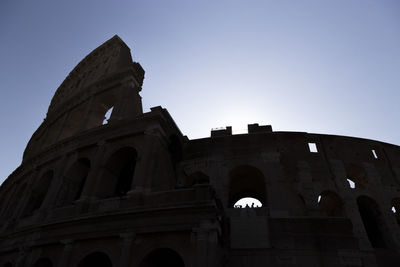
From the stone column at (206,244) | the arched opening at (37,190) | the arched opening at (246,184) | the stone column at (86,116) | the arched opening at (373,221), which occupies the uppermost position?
the stone column at (86,116)

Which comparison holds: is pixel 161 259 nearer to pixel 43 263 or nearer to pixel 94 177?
pixel 94 177

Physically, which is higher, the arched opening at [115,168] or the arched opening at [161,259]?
the arched opening at [115,168]

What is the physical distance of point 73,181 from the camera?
14.9m

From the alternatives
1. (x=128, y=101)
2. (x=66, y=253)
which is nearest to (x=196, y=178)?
(x=128, y=101)

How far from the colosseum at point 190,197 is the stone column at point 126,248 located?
36 mm

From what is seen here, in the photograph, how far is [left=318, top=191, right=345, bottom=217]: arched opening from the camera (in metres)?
14.3

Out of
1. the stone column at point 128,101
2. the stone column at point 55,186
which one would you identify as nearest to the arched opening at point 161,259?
the stone column at point 55,186

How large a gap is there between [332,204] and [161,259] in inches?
401

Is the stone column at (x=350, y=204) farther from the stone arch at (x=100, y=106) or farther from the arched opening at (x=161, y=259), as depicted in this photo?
the stone arch at (x=100, y=106)

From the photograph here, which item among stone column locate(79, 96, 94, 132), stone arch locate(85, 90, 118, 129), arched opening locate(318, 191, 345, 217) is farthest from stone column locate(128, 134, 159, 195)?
arched opening locate(318, 191, 345, 217)

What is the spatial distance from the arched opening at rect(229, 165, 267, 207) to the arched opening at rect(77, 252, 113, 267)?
7161mm

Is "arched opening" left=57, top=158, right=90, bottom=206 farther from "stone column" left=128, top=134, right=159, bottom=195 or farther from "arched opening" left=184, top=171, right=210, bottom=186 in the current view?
"arched opening" left=184, top=171, right=210, bottom=186

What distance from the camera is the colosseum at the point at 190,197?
33.9ft

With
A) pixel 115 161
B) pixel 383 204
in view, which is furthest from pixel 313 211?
pixel 115 161
